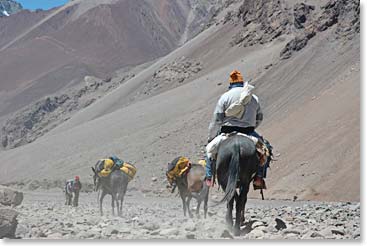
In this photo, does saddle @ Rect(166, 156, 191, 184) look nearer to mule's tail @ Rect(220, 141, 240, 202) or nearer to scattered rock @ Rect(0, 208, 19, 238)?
mule's tail @ Rect(220, 141, 240, 202)

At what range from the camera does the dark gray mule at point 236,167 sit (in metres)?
9.32

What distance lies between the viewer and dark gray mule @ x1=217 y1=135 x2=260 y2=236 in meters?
9.32

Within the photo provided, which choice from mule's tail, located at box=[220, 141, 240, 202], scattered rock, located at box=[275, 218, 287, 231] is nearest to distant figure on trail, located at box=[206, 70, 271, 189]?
mule's tail, located at box=[220, 141, 240, 202]

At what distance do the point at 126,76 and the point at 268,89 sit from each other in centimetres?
5729

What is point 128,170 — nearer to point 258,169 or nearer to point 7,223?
point 258,169

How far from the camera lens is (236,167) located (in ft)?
30.5

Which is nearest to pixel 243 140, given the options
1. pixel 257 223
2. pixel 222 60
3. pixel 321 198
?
pixel 257 223

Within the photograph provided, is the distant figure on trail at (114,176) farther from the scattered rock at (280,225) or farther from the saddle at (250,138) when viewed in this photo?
the scattered rock at (280,225)

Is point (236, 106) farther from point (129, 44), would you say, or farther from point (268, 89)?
point (129, 44)

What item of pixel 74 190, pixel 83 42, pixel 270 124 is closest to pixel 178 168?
pixel 74 190

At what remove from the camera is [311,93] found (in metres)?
44.1

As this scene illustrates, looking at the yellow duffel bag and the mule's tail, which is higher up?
the yellow duffel bag

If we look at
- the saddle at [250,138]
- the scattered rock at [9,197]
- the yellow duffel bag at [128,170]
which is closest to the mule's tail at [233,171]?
Result: the saddle at [250,138]

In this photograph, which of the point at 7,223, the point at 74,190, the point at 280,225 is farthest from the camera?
the point at 74,190
